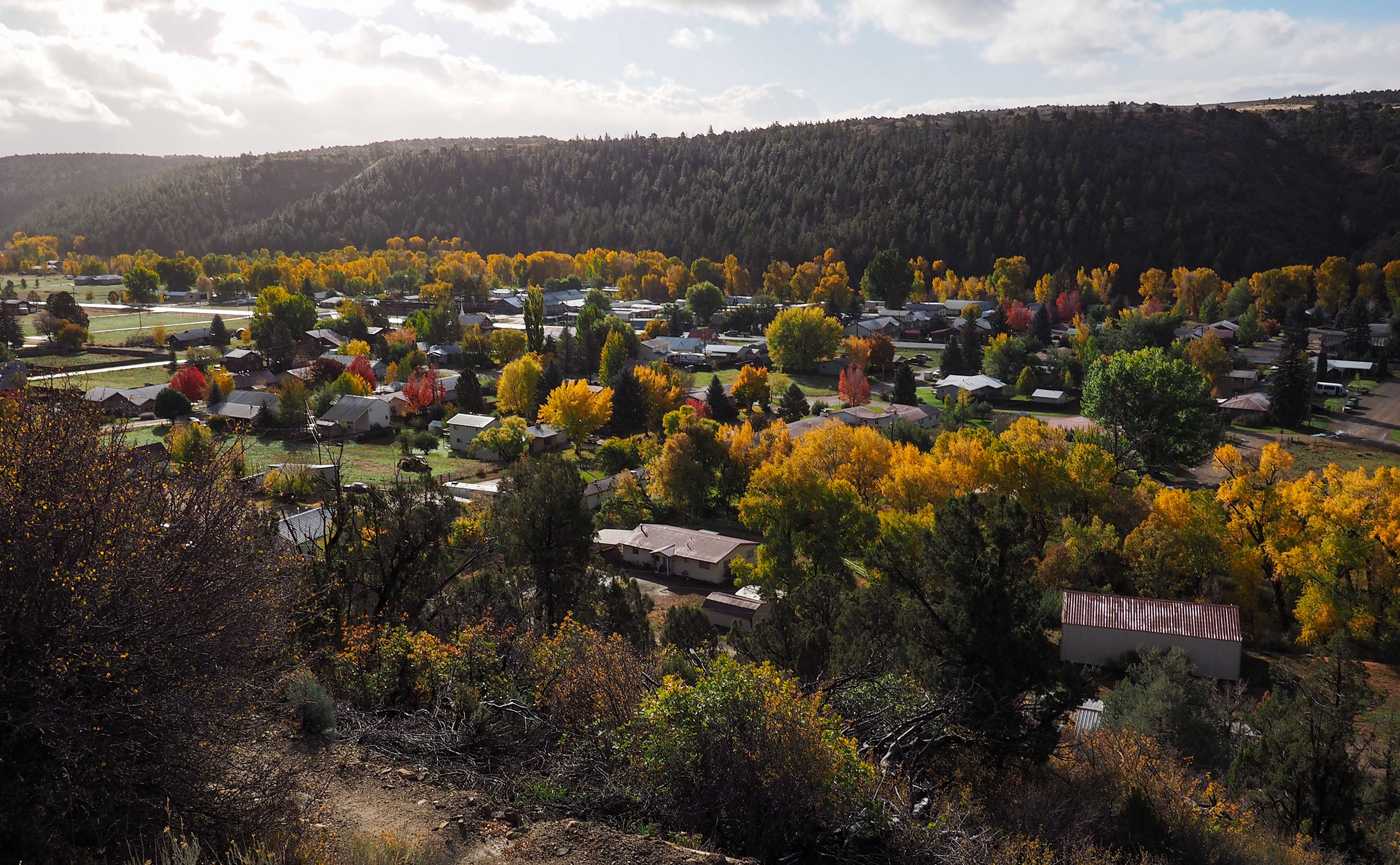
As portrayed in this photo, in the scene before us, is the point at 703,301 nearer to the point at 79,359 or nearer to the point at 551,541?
the point at 79,359

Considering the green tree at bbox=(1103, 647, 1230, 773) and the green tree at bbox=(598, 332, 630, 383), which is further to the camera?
the green tree at bbox=(598, 332, 630, 383)

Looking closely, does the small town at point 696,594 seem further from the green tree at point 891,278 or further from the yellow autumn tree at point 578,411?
the green tree at point 891,278

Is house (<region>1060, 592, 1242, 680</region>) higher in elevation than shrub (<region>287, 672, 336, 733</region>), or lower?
lower

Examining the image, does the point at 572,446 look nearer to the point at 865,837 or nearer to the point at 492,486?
the point at 492,486

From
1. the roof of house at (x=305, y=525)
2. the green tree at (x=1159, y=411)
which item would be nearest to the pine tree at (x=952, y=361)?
the green tree at (x=1159, y=411)

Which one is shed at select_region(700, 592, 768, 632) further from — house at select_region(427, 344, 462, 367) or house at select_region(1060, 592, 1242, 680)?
house at select_region(427, 344, 462, 367)

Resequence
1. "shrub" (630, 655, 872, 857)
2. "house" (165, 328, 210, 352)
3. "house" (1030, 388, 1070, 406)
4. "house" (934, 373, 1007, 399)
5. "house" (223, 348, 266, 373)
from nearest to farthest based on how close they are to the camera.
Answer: "shrub" (630, 655, 872, 857) → "house" (1030, 388, 1070, 406) → "house" (934, 373, 1007, 399) → "house" (223, 348, 266, 373) → "house" (165, 328, 210, 352)

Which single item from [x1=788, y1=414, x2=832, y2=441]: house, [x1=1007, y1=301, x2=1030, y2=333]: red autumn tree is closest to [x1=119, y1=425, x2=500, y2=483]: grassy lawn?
[x1=788, y1=414, x2=832, y2=441]: house
